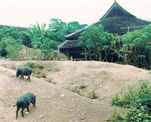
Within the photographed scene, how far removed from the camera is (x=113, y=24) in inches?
613

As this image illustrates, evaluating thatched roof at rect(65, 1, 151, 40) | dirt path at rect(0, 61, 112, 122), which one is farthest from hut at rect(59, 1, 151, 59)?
dirt path at rect(0, 61, 112, 122)

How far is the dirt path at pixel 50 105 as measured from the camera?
15.6 feet

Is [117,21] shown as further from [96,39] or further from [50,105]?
[50,105]

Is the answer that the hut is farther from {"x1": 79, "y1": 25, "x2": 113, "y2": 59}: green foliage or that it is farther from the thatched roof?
{"x1": 79, "y1": 25, "x2": 113, "y2": 59}: green foliage

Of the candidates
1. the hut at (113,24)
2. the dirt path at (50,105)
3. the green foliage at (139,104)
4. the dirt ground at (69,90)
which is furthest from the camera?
the hut at (113,24)

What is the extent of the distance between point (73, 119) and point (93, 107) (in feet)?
2.50

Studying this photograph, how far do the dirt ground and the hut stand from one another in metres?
5.68

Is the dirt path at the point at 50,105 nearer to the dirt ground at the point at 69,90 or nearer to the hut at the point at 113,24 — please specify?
the dirt ground at the point at 69,90

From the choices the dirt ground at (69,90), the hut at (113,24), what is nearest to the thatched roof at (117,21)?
the hut at (113,24)

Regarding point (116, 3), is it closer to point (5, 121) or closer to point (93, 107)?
A: point (93, 107)

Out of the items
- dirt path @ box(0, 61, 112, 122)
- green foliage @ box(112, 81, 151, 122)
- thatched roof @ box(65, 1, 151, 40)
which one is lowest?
dirt path @ box(0, 61, 112, 122)

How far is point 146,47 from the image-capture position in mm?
11750

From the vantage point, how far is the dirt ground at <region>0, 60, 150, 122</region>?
16.0 ft

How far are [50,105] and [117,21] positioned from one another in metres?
12.0
